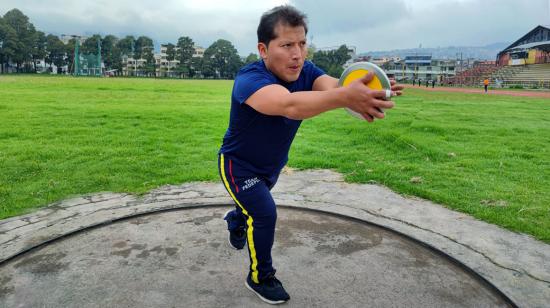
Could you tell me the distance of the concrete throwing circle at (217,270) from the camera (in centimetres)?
279

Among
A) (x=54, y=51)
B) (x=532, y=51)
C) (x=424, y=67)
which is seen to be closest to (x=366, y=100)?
(x=532, y=51)

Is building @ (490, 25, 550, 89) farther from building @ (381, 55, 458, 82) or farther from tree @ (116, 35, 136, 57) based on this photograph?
tree @ (116, 35, 136, 57)

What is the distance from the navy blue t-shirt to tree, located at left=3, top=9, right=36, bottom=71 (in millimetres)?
83105

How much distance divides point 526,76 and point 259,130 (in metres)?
58.1

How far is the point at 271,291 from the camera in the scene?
2.75 m

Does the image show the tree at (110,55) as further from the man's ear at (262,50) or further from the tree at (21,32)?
the man's ear at (262,50)

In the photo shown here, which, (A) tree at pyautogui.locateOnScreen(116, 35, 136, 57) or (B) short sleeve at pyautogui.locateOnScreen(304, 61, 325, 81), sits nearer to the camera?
(B) short sleeve at pyautogui.locateOnScreen(304, 61, 325, 81)

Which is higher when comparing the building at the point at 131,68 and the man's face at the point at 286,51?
the building at the point at 131,68

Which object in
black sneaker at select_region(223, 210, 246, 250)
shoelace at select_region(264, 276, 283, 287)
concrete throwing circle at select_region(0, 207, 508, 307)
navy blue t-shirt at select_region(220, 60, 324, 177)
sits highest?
navy blue t-shirt at select_region(220, 60, 324, 177)

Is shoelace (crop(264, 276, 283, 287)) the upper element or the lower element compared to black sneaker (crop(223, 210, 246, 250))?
lower

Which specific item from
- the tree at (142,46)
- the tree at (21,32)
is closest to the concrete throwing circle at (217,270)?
the tree at (21,32)

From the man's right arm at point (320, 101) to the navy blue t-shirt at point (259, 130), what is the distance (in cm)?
24

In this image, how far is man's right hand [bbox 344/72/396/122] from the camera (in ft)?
6.17

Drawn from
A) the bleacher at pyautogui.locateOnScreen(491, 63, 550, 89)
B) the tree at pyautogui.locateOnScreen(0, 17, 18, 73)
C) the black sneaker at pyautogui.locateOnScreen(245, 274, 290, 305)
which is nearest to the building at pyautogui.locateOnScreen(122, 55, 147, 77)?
the tree at pyautogui.locateOnScreen(0, 17, 18, 73)
